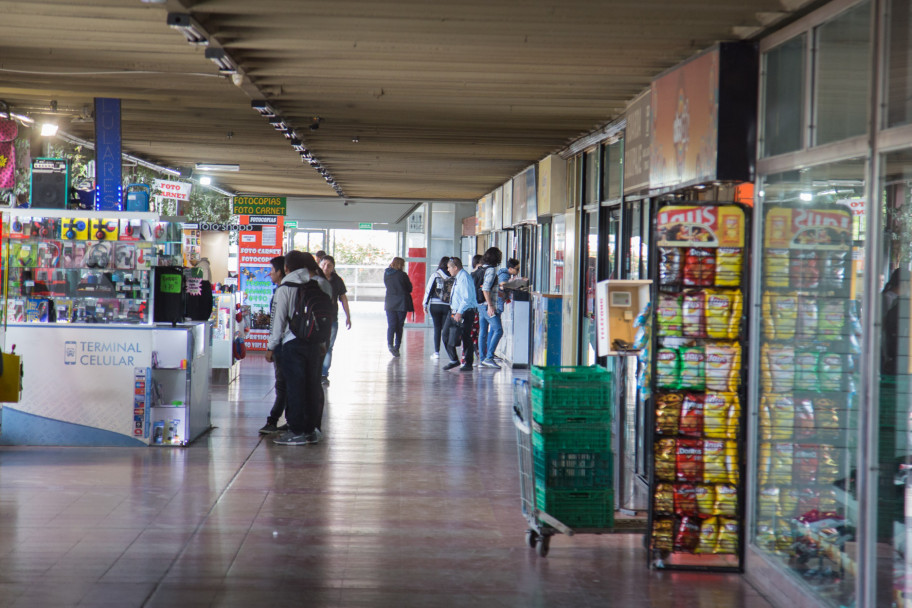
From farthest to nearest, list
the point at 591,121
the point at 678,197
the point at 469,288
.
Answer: the point at 469,288
the point at 591,121
the point at 678,197

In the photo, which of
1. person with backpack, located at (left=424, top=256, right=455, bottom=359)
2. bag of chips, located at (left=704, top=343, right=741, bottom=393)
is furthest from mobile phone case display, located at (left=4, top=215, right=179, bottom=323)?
person with backpack, located at (left=424, top=256, right=455, bottom=359)

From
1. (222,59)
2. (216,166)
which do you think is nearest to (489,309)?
(216,166)

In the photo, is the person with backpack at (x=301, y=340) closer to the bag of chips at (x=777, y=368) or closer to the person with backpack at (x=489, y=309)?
the bag of chips at (x=777, y=368)

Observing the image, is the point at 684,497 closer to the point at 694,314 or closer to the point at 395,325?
the point at 694,314

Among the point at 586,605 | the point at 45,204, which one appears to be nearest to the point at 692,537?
the point at 586,605

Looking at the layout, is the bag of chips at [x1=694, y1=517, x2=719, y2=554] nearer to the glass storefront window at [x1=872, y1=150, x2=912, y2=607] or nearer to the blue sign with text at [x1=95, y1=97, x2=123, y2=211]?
the glass storefront window at [x1=872, y1=150, x2=912, y2=607]

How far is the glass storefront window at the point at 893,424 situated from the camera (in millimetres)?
4039

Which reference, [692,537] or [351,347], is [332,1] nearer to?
[692,537]

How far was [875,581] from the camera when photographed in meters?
3.96

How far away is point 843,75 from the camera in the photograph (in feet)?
14.3

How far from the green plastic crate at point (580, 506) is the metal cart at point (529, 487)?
0.23 ft

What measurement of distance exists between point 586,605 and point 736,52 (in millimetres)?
3016

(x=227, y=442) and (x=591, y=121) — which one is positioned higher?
(x=591, y=121)

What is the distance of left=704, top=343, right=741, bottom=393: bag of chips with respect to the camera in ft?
17.1
